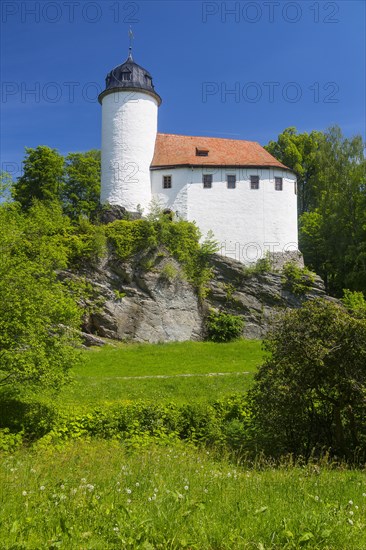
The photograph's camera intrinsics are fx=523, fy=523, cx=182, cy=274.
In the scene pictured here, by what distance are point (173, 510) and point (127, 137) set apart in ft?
101

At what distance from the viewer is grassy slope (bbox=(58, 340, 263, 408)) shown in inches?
631

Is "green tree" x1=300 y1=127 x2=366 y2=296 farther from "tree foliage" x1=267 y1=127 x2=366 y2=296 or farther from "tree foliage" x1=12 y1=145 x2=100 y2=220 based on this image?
"tree foliage" x1=12 y1=145 x2=100 y2=220

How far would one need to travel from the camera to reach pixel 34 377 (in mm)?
12883

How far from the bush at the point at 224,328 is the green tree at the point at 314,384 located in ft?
61.7

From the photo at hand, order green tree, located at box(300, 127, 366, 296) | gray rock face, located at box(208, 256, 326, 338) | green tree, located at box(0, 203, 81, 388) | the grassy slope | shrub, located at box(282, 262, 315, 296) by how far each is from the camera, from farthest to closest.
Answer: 1. green tree, located at box(300, 127, 366, 296)
2. shrub, located at box(282, 262, 315, 296)
3. gray rock face, located at box(208, 256, 326, 338)
4. the grassy slope
5. green tree, located at box(0, 203, 81, 388)

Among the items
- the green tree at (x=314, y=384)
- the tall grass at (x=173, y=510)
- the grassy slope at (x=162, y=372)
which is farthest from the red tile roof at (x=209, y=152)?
the tall grass at (x=173, y=510)

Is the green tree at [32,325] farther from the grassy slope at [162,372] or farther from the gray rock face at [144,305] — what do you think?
the gray rock face at [144,305]

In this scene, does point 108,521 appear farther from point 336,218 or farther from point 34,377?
point 336,218

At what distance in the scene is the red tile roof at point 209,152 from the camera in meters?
33.9

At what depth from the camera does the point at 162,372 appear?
67.3 ft

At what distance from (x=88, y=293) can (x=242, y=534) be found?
2462cm

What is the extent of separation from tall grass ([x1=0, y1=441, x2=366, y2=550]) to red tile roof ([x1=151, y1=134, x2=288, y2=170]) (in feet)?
92.5

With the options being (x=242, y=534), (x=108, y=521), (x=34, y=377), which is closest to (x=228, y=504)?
(x=242, y=534)

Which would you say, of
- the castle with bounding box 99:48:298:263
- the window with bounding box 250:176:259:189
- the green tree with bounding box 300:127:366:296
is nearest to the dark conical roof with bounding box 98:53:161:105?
the castle with bounding box 99:48:298:263
